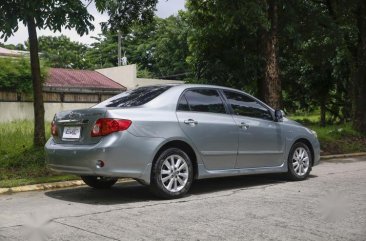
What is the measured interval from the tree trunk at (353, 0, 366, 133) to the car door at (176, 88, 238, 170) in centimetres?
1075

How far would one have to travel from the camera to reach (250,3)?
11969 mm

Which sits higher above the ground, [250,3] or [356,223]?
[250,3]

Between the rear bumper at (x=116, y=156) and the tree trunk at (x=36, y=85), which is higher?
the tree trunk at (x=36, y=85)

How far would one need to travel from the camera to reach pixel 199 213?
6129 mm

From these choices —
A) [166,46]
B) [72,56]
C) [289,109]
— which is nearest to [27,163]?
[289,109]

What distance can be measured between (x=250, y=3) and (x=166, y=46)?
133 ft

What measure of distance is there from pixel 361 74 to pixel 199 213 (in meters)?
13.0

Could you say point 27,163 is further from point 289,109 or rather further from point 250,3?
point 289,109

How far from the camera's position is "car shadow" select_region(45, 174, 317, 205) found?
714 centimetres

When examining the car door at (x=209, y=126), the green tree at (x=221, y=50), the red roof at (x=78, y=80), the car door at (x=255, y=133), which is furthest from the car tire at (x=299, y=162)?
the red roof at (x=78, y=80)

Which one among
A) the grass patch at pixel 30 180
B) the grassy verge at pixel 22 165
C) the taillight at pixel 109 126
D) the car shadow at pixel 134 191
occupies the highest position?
the taillight at pixel 109 126

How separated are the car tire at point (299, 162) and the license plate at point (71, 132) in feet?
12.3

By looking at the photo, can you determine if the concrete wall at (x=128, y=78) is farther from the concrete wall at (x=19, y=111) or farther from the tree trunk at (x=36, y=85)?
the tree trunk at (x=36, y=85)

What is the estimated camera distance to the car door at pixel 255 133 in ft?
26.4
